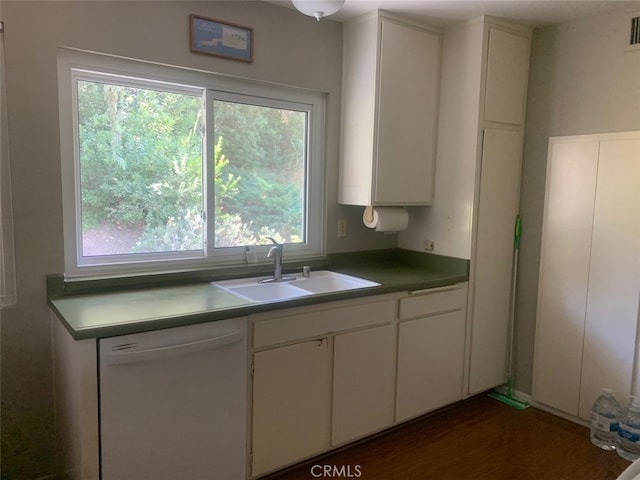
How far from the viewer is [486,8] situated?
2.59 metres

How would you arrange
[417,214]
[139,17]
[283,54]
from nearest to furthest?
[139,17] → [283,54] → [417,214]

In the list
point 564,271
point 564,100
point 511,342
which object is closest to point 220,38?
point 564,100

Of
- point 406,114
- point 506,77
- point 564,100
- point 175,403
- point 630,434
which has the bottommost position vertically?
point 630,434

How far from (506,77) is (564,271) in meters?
1.24

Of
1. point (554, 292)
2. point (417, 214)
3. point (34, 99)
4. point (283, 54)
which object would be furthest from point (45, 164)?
point (554, 292)

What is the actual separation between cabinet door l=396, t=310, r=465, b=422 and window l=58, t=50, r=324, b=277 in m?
0.81

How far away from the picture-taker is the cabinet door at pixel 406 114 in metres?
2.72

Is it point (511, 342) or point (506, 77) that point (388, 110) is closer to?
point (506, 77)

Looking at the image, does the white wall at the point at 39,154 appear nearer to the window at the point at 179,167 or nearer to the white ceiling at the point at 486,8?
the window at the point at 179,167

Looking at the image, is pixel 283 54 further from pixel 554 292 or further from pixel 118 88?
pixel 554 292

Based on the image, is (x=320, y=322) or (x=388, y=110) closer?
(x=320, y=322)

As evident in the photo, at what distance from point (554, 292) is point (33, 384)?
286cm

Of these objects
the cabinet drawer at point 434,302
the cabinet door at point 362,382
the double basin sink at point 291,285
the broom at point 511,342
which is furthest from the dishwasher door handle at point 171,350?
the broom at point 511,342

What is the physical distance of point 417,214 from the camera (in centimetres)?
318
